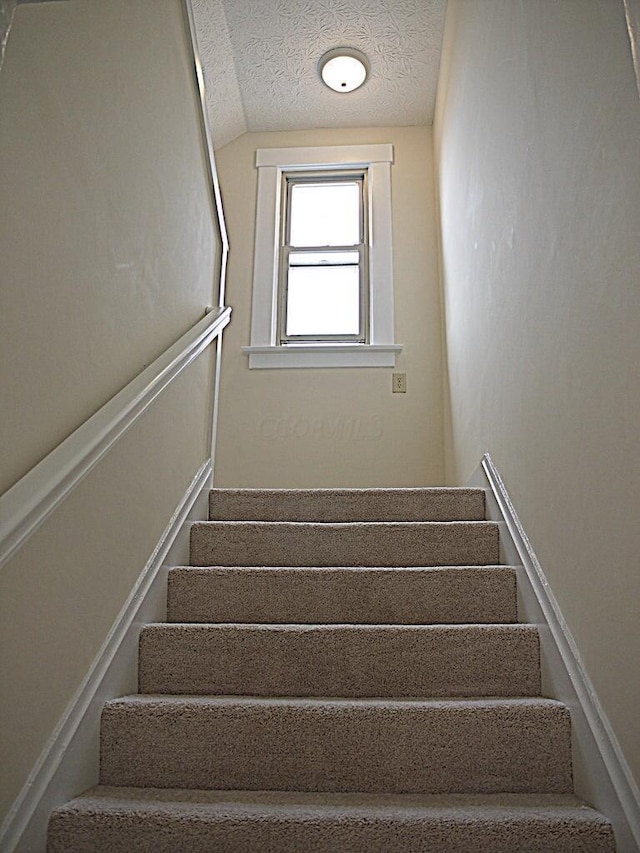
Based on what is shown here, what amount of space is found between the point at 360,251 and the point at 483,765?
348cm

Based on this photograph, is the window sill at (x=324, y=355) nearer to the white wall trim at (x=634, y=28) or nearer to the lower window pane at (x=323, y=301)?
the lower window pane at (x=323, y=301)

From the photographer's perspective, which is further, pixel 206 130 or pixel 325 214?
pixel 325 214

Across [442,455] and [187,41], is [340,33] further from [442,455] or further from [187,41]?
[442,455]

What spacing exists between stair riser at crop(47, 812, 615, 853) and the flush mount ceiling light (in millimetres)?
3990

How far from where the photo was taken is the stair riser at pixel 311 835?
1347 mm

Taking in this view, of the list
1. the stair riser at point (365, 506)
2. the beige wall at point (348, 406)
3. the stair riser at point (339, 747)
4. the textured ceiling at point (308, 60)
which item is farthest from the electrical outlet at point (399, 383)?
the stair riser at point (339, 747)

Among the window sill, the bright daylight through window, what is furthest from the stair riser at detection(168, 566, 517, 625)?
the bright daylight through window

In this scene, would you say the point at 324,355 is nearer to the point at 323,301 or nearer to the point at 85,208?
the point at 323,301

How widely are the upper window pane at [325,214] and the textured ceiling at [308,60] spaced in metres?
0.43

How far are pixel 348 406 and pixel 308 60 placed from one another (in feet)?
6.81

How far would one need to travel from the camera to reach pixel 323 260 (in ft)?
14.9

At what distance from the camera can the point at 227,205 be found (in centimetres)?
459

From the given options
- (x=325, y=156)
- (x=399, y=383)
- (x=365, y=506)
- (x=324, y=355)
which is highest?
(x=325, y=156)

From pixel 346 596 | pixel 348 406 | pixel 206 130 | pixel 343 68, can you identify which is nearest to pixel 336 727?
pixel 346 596
